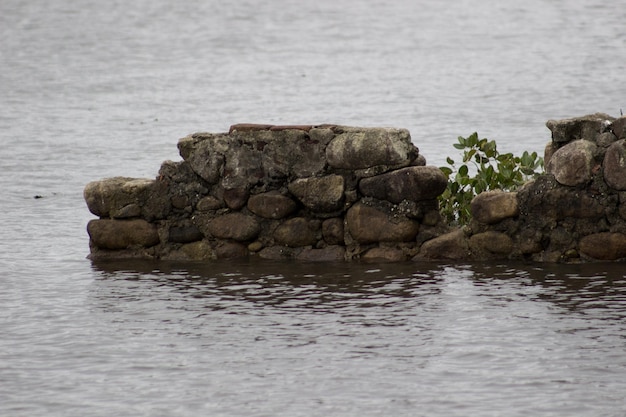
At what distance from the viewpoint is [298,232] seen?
1336 cm

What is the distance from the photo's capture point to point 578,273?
12.4m

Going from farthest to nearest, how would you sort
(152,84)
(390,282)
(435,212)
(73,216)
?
(152,84)
(73,216)
(435,212)
(390,282)

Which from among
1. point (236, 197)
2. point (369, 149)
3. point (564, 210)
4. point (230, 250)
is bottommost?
point (230, 250)

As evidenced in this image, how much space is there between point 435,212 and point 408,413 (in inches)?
182

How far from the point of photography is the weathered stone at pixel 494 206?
12.8 metres

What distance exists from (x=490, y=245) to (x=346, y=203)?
1.39m

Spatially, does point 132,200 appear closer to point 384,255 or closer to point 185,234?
point 185,234

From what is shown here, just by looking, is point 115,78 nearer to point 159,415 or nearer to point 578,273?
point 578,273

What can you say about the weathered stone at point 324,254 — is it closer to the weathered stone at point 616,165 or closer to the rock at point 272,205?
the rock at point 272,205

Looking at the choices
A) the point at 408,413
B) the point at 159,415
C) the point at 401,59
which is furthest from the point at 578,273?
the point at 401,59

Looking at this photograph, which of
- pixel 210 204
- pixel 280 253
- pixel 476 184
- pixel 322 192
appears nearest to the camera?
pixel 322 192

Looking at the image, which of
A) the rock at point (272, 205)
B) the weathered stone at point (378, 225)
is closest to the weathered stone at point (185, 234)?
the rock at point (272, 205)

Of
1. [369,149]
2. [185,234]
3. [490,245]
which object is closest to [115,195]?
[185,234]

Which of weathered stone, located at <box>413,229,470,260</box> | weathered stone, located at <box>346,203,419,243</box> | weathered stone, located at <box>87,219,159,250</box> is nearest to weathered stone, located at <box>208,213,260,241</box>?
weathered stone, located at <box>87,219,159,250</box>
